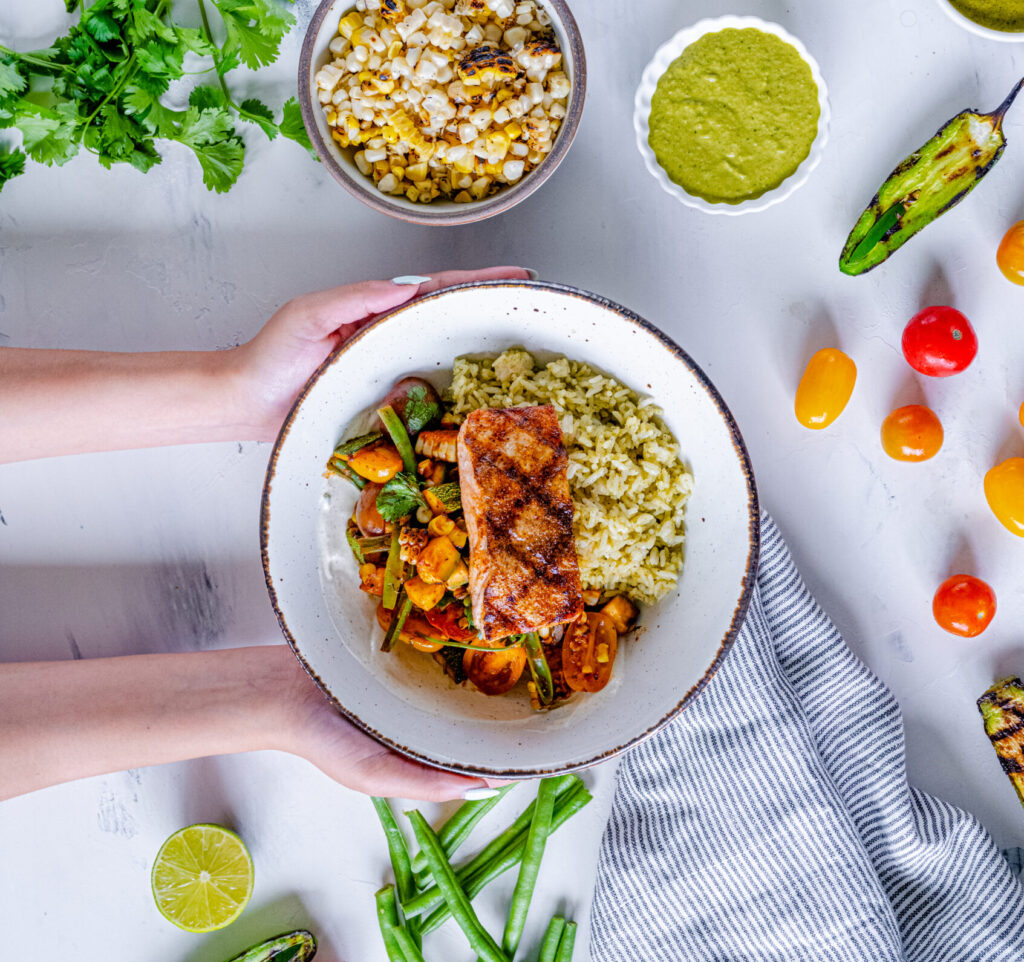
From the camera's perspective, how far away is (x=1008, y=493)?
2.28 metres

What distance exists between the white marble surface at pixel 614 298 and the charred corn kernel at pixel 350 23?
0.36 metres

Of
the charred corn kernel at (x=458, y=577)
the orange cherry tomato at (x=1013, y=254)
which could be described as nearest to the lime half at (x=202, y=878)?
the charred corn kernel at (x=458, y=577)

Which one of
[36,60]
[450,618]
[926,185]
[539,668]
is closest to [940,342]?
[926,185]

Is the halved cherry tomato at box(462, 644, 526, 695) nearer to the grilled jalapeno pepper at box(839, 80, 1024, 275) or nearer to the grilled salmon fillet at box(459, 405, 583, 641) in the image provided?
the grilled salmon fillet at box(459, 405, 583, 641)

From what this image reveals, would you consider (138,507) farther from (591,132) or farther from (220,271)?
(591,132)

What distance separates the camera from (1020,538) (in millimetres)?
2385

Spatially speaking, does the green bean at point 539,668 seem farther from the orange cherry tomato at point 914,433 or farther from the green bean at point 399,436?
the orange cherry tomato at point 914,433

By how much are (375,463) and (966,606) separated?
1613 millimetres

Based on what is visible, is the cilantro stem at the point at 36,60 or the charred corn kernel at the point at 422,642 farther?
the cilantro stem at the point at 36,60

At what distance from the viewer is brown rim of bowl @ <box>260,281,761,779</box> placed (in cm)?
182

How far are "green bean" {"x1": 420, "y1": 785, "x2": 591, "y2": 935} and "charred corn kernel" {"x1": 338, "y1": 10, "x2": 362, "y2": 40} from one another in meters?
2.04

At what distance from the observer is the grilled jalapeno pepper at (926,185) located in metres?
2.23

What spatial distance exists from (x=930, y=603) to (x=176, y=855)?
2239mm

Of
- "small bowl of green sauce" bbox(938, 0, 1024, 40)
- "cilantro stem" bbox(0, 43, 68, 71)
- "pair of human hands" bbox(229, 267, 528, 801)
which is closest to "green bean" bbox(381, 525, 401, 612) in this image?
"pair of human hands" bbox(229, 267, 528, 801)
